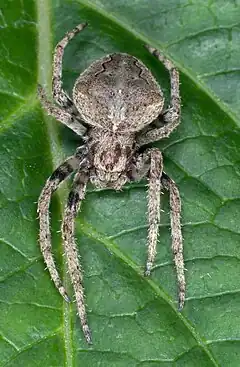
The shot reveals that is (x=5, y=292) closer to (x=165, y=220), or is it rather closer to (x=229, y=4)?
(x=165, y=220)

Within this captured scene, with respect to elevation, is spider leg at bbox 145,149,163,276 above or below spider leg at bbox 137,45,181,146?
below

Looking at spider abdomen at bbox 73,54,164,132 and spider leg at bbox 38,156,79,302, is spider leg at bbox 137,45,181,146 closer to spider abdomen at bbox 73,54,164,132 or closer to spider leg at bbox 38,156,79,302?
spider abdomen at bbox 73,54,164,132

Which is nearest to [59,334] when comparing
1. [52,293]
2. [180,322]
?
[52,293]

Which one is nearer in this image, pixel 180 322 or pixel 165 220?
pixel 180 322

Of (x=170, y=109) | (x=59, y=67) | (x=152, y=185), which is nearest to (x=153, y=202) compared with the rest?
(x=152, y=185)

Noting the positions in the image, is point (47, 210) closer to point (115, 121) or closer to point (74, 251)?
point (74, 251)

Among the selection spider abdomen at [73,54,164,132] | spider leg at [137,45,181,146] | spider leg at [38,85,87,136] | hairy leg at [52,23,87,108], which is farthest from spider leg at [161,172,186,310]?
hairy leg at [52,23,87,108]
